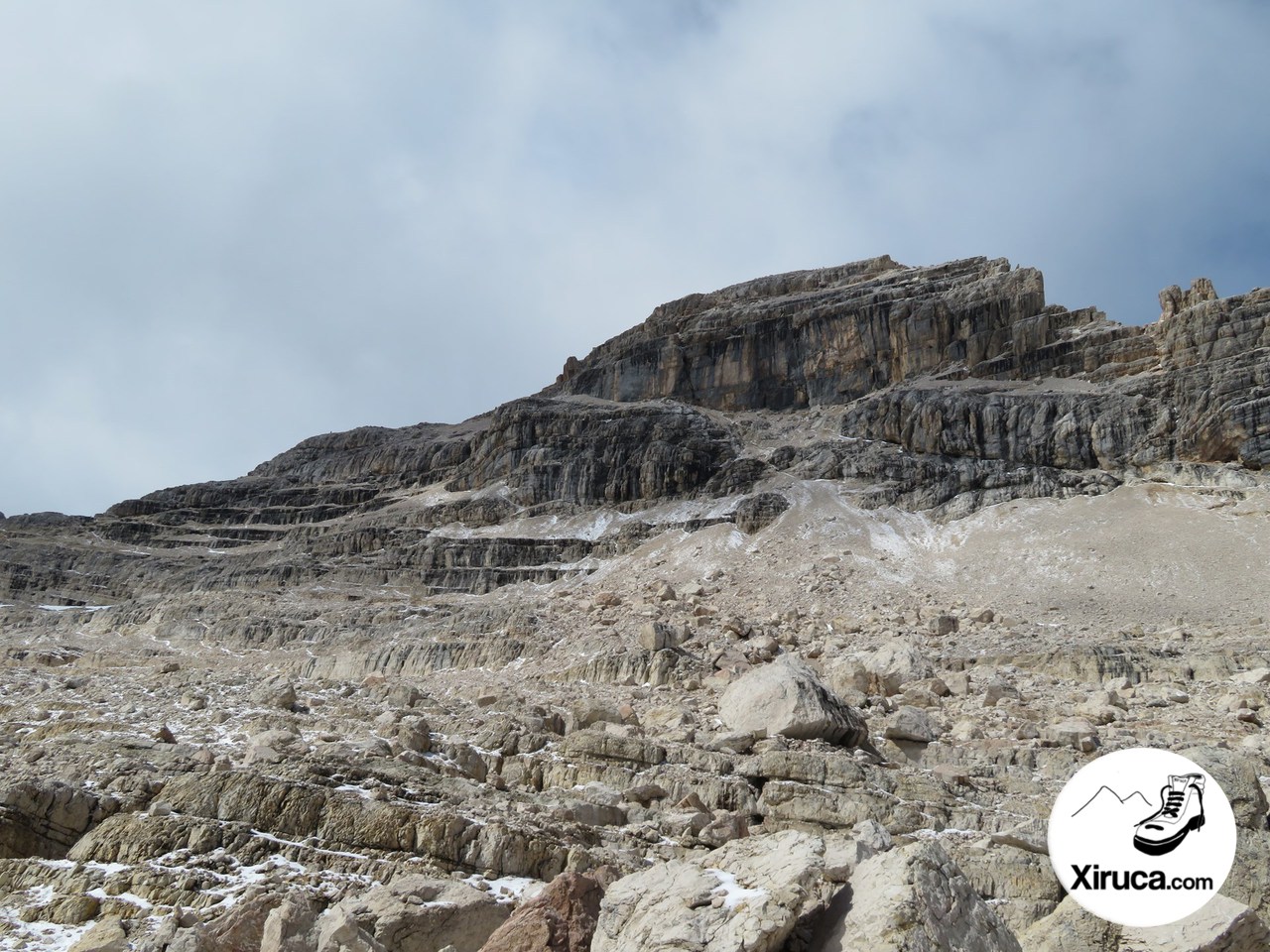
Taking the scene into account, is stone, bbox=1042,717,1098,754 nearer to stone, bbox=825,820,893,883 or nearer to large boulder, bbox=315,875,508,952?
stone, bbox=825,820,893,883

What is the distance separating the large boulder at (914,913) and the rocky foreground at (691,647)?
0.04m

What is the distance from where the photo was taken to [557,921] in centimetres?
800

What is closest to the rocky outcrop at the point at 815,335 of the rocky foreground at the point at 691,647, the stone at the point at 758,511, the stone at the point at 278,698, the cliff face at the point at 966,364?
the cliff face at the point at 966,364

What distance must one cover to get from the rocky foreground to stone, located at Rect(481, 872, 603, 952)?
0.03 m

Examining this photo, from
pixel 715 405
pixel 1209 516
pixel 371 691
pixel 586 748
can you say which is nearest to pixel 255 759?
pixel 586 748

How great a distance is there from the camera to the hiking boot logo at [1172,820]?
27.5 ft

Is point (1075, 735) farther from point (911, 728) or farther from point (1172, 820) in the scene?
point (1172, 820)

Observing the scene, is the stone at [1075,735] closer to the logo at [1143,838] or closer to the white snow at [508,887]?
the logo at [1143,838]

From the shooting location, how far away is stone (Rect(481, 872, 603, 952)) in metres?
7.84

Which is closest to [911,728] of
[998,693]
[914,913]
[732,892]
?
[998,693]

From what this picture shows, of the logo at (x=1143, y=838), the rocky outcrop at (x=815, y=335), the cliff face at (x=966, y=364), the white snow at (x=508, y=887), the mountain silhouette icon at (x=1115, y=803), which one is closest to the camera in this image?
the logo at (x=1143, y=838)

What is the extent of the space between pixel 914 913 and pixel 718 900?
1666 millimetres

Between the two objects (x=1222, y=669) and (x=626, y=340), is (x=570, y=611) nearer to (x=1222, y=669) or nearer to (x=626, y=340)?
(x=1222, y=669)

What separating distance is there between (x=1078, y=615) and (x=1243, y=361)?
36733 millimetres
